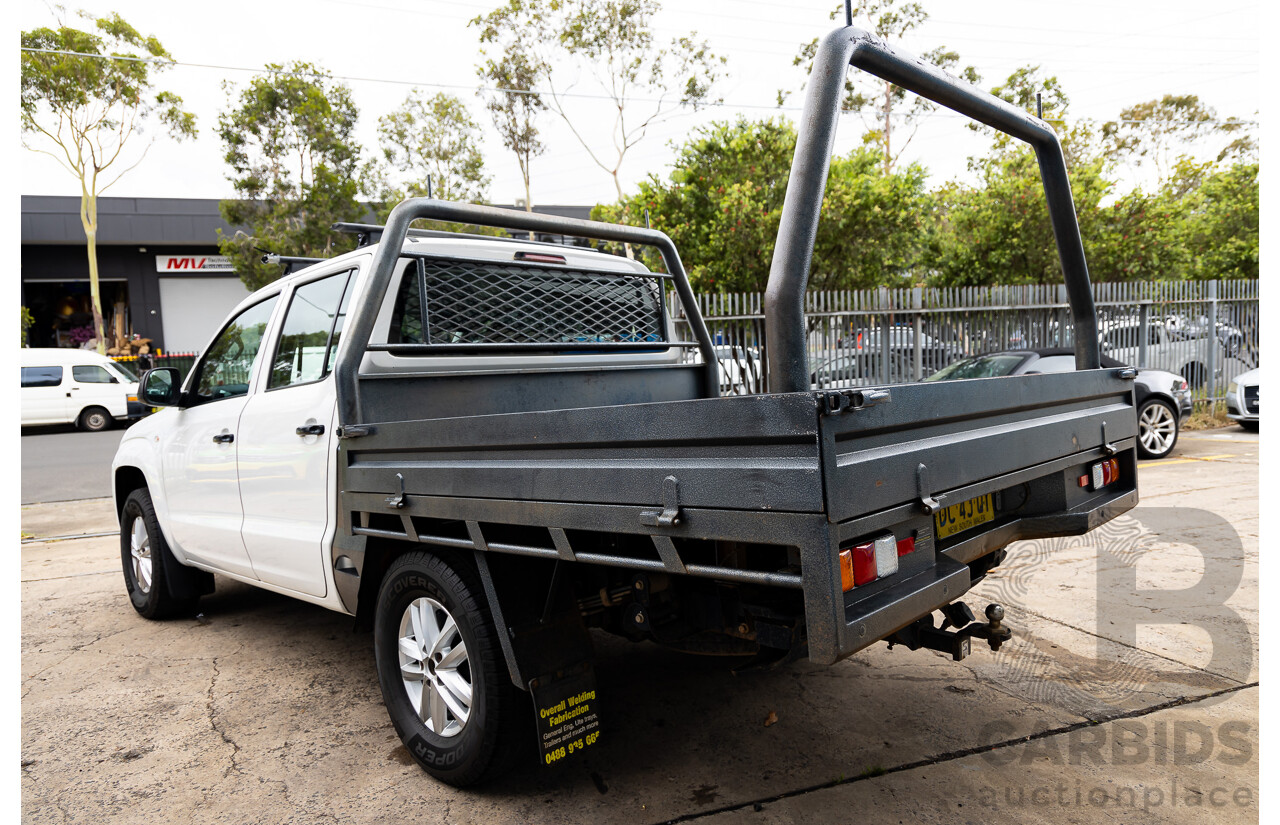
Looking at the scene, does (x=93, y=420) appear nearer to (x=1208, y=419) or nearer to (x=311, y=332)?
(x=311, y=332)

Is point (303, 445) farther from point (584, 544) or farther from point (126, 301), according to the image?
point (126, 301)

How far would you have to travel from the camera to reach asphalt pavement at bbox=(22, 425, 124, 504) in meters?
11.1

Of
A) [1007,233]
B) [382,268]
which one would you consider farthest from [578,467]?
[1007,233]

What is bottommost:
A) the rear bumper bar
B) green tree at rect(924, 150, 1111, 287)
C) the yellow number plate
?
the rear bumper bar

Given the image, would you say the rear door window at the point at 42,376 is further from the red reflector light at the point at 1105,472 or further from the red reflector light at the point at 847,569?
the red reflector light at the point at 847,569

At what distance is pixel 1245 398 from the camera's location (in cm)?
1179

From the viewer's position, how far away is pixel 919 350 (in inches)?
479

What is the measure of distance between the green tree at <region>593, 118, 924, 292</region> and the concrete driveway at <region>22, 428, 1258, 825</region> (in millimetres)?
8768

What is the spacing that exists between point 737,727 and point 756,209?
34.7ft

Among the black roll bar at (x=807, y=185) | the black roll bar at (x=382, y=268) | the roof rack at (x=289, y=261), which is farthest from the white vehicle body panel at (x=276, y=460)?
the black roll bar at (x=807, y=185)

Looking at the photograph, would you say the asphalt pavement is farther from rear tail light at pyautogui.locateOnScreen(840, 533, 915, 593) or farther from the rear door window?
rear tail light at pyautogui.locateOnScreen(840, 533, 915, 593)

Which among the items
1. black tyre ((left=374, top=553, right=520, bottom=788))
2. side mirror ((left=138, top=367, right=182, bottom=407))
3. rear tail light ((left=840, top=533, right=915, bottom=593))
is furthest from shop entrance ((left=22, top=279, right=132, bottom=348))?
rear tail light ((left=840, top=533, right=915, bottom=593))

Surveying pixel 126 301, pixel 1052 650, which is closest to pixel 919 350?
pixel 1052 650

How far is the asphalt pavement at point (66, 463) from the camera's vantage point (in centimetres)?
1112
